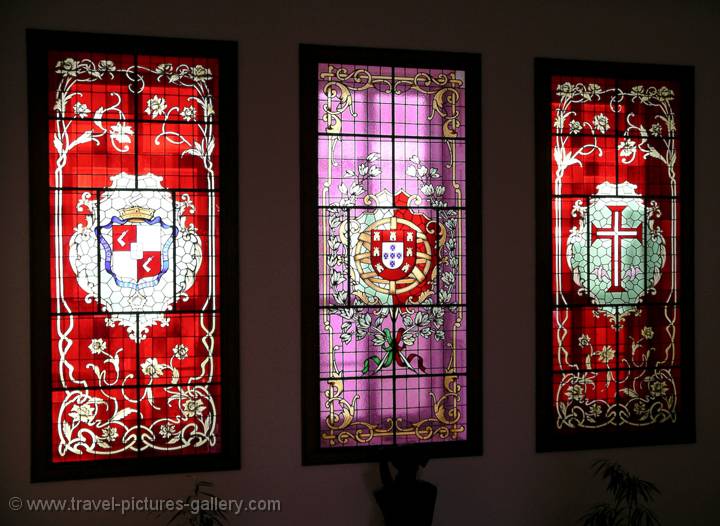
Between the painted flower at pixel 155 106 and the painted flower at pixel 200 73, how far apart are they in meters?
0.22

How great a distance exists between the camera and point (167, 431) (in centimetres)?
358

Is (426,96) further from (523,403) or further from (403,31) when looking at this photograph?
(523,403)

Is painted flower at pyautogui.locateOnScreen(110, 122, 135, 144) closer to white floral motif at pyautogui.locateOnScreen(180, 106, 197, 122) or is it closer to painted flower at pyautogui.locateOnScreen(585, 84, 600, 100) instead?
white floral motif at pyautogui.locateOnScreen(180, 106, 197, 122)

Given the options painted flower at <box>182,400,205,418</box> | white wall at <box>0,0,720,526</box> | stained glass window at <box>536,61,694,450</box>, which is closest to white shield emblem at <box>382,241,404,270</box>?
white wall at <box>0,0,720,526</box>

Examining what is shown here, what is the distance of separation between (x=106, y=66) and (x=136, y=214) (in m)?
0.83

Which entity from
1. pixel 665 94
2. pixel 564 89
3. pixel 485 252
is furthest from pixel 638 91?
pixel 485 252

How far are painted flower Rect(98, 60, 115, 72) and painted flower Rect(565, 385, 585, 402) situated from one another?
10.8 ft

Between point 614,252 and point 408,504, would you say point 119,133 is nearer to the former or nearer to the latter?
point 408,504

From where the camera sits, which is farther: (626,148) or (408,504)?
(626,148)

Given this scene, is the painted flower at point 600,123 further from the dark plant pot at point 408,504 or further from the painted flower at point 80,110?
the painted flower at point 80,110

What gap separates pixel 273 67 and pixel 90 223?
1.34m

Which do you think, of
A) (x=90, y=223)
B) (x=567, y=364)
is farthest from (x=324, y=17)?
(x=567, y=364)

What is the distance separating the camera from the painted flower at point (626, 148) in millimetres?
4086

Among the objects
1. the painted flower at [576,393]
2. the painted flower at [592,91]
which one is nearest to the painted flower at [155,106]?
the painted flower at [592,91]
